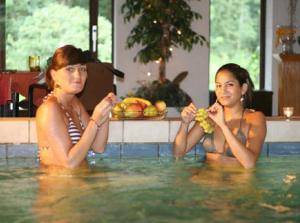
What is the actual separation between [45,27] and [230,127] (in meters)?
5.60

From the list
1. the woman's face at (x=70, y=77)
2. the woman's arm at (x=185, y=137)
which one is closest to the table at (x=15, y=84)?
the woman's arm at (x=185, y=137)

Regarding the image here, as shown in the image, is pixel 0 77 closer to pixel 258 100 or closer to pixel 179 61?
pixel 179 61

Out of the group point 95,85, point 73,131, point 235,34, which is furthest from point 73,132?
point 235,34

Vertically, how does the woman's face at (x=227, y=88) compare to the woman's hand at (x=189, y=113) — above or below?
above

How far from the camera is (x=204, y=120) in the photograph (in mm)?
3852

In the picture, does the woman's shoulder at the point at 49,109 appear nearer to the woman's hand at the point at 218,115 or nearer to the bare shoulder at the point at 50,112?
the bare shoulder at the point at 50,112

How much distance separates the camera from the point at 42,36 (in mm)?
9188

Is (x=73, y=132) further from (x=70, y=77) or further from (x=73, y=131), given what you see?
(x=70, y=77)

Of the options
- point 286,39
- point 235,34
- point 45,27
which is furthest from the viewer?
point 235,34

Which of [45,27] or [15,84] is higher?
[45,27]

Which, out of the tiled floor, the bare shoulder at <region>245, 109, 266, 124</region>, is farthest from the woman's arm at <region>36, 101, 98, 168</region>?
the bare shoulder at <region>245, 109, 266, 124</region>

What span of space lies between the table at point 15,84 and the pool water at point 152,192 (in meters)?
2.08

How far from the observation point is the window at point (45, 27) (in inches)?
359

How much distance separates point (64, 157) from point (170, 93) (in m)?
5.40
